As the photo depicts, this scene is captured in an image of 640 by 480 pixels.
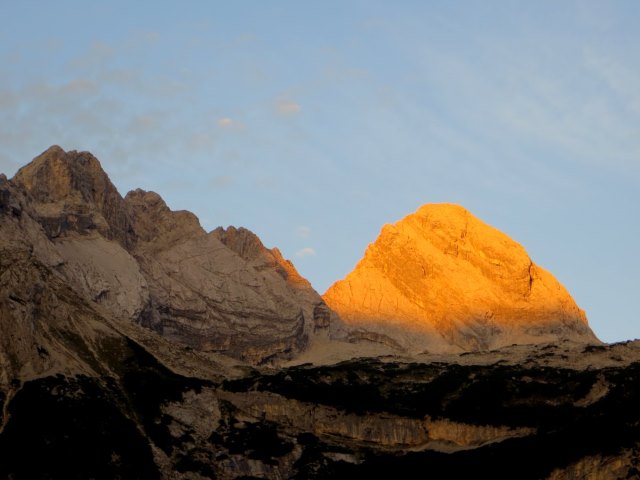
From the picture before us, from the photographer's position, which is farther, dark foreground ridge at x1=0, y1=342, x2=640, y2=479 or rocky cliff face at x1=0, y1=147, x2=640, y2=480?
rocky cliff face at x1=0, y1=147, x2=640, y2=480

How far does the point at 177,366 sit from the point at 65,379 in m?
24.5

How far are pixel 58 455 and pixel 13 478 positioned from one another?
24.0 feet

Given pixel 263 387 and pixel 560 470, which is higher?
pixel 263 387

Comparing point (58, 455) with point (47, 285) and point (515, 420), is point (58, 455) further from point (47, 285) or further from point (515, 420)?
point (515, 420)

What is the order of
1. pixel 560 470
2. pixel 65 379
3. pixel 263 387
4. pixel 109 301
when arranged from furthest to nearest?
pixel 109 301 < pixel 263 387 < pixel 65 379 < pixel 560 470

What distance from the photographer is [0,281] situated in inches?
6206

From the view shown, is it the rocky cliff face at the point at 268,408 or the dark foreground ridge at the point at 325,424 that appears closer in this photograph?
the dark foreground ridge at the point at 325,424

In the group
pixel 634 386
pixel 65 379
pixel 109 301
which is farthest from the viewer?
pixel 109 301

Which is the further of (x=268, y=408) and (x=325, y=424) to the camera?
(x=268, y=408)

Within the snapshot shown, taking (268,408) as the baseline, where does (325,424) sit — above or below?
below

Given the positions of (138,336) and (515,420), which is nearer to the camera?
(515,420)

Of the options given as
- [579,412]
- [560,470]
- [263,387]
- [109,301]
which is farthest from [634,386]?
[109,301]

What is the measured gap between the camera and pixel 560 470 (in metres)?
139

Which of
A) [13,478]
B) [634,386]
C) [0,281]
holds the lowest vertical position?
[13,478]
